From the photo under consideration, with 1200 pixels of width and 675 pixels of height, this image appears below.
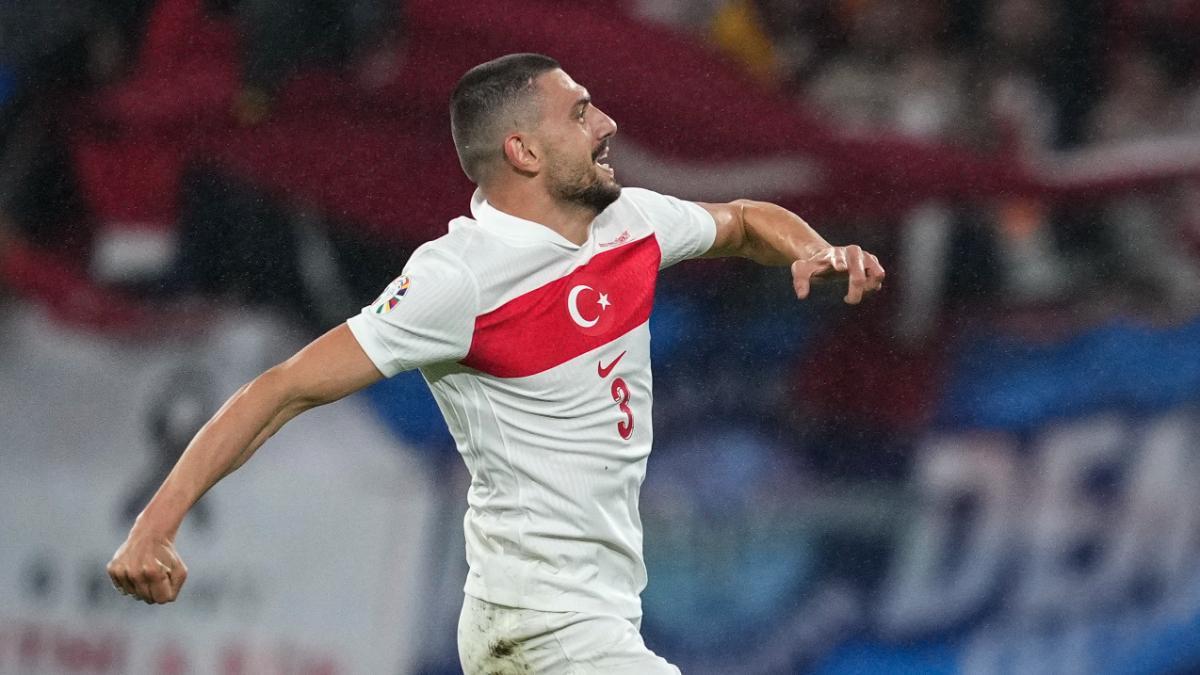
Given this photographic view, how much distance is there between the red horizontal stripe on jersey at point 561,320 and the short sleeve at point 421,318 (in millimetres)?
49

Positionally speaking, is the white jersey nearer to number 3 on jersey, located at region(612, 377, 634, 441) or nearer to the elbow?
number 3 on jersey, located at region(612, 377, 634, 441)

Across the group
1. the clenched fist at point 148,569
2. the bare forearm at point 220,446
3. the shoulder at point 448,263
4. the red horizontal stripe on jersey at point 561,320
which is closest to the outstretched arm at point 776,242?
the red horizontal stripe on jersey at point 561,320

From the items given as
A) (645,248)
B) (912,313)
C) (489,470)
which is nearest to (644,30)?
(912,313)

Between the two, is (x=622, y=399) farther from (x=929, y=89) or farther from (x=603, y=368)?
(x=929, y=89)

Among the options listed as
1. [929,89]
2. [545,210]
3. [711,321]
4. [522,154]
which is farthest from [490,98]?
[929,89]

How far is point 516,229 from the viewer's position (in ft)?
10.3

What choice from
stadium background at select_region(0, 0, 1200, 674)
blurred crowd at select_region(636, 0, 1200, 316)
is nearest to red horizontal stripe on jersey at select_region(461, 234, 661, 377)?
stadium background at select_region(0, 0, 1200, 674)

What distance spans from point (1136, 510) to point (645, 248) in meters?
2.43

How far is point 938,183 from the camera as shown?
16.6 feet

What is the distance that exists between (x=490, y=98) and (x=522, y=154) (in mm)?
130

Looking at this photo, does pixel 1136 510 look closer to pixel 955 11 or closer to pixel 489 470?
pixel 955 11

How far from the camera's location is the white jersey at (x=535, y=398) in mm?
3016

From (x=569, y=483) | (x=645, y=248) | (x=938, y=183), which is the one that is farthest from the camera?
(x=938, y=183)

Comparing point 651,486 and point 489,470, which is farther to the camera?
point 651,486
